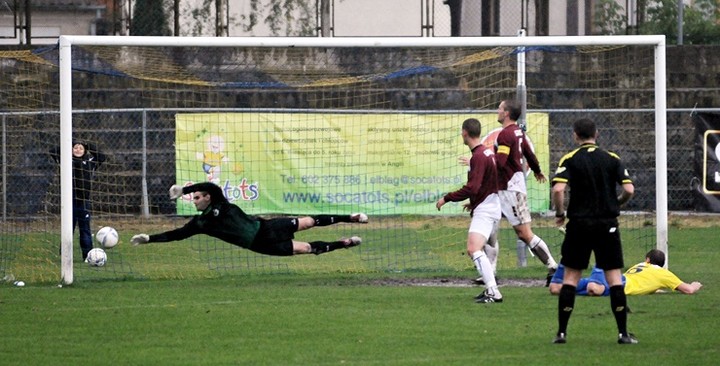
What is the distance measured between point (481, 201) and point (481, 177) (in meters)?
0.27

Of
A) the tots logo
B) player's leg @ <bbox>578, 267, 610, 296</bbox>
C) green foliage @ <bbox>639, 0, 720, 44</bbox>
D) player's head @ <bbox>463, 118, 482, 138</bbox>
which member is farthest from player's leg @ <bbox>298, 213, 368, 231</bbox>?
green foliage @ <bbox>639, 0, 720, 44</bbox>

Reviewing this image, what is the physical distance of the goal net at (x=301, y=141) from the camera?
18516 millimetres

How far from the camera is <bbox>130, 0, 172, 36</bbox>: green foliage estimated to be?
81.5ft

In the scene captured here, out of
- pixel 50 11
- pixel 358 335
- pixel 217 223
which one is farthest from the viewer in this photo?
pixel 50 11

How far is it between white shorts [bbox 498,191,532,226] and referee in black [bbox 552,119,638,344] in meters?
3.76

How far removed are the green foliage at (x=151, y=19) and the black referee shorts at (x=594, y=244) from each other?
53.2 ft

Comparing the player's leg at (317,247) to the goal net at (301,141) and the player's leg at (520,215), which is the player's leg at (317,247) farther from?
the goal net at (301,141)

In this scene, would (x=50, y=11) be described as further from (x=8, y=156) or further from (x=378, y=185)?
(x=378, y=185)

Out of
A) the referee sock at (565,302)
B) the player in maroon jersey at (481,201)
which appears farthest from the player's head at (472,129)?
the referee sock at (565,302)

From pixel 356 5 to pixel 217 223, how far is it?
486 inches

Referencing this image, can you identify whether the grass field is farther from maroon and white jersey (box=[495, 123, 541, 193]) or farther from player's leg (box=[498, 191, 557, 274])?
maroon and white jersey (box=[495, 123, 541, 193])

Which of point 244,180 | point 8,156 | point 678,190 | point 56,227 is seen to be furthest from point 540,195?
point 8,156

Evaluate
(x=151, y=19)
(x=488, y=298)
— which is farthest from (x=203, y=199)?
(x=151, y=19)

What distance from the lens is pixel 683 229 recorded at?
71.5ft
